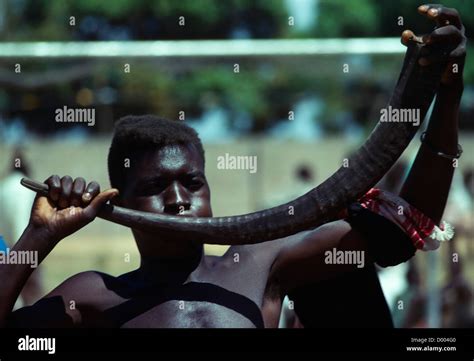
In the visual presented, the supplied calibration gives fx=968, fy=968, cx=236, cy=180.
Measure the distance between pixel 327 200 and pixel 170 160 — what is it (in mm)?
493

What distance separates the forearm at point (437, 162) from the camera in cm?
277

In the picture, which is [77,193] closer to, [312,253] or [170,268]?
[170,268]

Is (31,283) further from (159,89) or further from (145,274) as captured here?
(159,89)

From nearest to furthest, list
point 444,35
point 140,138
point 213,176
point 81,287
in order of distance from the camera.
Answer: point 444,35 < point 81,287 < point 140,138 < point 213,176

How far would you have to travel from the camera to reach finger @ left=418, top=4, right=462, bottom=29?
2596mm

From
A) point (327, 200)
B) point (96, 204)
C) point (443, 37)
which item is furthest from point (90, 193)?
point (443, 37)

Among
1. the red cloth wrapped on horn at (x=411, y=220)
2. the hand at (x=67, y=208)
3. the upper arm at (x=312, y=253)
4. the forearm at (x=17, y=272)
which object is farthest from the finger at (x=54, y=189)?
the red cloth wrapped on horn at (x=411, y=220)

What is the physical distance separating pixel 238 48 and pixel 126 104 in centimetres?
1461

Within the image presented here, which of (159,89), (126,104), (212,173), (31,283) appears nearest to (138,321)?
(31,283)

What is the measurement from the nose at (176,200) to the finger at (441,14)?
85 cm

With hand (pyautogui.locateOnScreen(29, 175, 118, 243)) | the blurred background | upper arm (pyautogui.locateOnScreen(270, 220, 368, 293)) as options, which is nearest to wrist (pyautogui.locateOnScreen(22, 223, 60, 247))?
hand (pyautogui.locateOnScreen(29, 175, 118, 243))

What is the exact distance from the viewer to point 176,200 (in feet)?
9.25

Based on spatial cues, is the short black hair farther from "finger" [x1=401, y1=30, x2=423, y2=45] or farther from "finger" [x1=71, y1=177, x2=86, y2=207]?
"finger" [x1=401, y1=30, x2=423, y2=45]

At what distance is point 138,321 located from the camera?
9.14 ft
